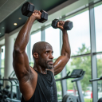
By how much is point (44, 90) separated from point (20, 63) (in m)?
0.28

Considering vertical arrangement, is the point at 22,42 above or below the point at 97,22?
below

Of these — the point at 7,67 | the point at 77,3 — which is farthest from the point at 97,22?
the point at 7,67

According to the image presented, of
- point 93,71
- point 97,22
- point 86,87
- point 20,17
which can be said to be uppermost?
point 20,17

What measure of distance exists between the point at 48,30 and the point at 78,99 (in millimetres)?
3969

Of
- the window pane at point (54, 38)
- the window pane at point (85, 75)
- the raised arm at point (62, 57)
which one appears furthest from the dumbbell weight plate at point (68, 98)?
the window pane at point (54, 38)

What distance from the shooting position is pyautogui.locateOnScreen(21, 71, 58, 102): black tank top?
1057 millimetres

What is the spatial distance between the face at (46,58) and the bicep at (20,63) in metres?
0.18

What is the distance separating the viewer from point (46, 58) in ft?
3.80

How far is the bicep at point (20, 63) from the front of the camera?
0.96 meters

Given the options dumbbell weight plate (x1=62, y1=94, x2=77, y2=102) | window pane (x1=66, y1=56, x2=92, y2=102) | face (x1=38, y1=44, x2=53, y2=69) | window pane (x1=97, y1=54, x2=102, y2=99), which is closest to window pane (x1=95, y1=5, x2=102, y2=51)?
window pane (x1=97, y1=54, x2=102, y2=99)

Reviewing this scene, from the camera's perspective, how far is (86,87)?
15.1ft

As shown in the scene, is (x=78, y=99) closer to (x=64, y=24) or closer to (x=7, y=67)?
(x=64, y=24)

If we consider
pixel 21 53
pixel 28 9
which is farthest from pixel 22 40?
pixel 28 9

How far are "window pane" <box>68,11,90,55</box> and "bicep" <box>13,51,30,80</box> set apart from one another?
381 centimetres
